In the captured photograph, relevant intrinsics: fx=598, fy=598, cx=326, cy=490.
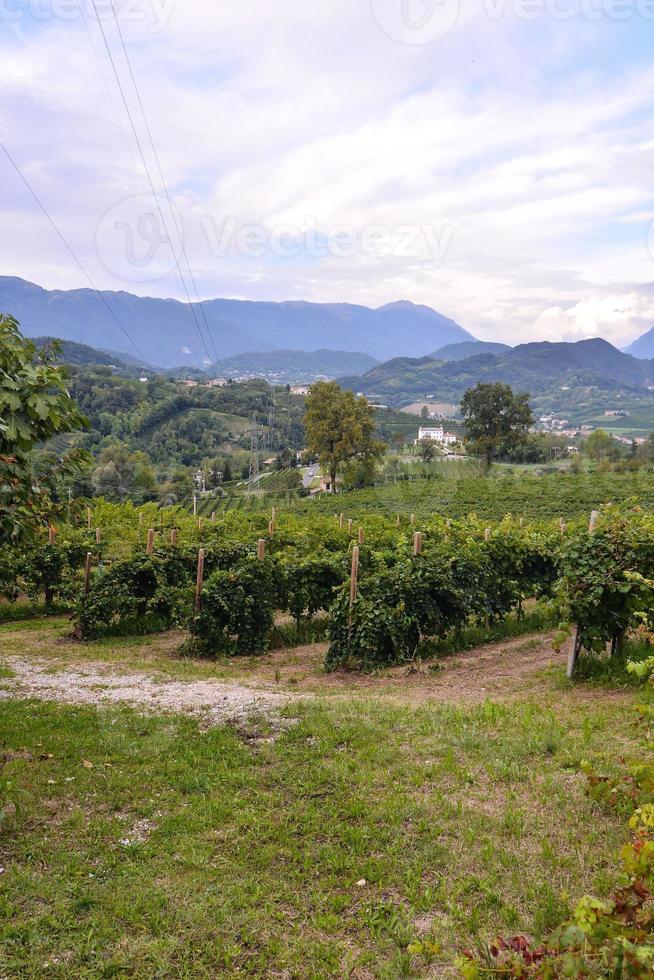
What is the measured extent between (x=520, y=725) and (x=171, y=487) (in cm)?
8255

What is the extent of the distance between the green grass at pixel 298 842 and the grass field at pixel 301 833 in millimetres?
14

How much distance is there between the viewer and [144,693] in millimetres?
8633

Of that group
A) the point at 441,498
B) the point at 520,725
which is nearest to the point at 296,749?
the point at 520,725

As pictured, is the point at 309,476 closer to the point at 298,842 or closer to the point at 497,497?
the point at 497,497

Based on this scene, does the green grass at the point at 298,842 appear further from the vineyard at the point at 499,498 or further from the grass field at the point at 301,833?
the vineyard at the point at 499,498

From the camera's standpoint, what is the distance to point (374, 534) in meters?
16.1

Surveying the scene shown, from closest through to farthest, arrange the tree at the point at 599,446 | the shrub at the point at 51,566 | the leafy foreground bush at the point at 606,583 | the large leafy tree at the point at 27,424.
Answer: the large leafy tree at the point at 27,424 < the leafy foreground bush at the point at 606,583 < the shrub at the point at 51,566 < the tree at the point at 599,446

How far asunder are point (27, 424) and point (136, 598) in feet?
Answer: 31.7

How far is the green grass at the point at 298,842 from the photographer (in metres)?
3.62

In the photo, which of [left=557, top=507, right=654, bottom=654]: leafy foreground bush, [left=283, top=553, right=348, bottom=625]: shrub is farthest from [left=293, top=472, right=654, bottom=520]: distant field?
[left=557, top=507, right=654, bottom=654]: leafy foreground bush

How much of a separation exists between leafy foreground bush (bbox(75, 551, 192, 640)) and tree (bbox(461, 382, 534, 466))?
1999 inches

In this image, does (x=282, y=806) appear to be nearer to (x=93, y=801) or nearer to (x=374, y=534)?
(x=93, y=801)

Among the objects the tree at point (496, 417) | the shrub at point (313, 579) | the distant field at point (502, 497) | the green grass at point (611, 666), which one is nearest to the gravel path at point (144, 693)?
the shrub at point (313, 579)

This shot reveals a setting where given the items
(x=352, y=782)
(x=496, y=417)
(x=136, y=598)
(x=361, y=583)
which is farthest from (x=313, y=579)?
(x=496, y=417)
